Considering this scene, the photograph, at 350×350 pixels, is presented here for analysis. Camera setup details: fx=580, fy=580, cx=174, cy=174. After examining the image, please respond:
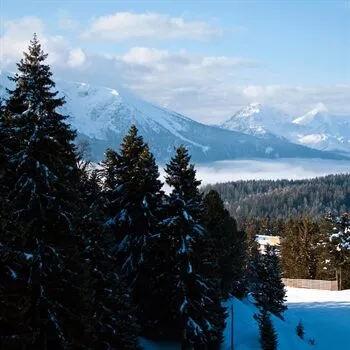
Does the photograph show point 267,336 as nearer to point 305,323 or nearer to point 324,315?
point 305,323

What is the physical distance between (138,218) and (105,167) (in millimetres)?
6212

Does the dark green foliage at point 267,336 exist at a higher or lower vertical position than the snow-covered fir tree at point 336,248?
lower

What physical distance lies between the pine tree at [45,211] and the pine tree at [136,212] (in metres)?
13.2

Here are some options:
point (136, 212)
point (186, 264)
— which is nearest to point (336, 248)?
point (136, 212)

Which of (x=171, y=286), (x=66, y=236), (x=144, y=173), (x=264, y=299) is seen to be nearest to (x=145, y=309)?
(x=171, y=286)

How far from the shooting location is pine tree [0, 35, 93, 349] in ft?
65.7

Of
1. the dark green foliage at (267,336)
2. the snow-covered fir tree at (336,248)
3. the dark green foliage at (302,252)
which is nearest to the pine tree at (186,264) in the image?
the dark green foliage at (267,336)

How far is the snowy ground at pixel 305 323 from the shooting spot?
46.4 metres

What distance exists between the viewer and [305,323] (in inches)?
2515

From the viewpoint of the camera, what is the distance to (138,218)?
3566 centimetres

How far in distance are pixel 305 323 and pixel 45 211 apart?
49.7 meters

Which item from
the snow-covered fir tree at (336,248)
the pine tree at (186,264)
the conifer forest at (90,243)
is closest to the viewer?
the conifer forest at (90,243)

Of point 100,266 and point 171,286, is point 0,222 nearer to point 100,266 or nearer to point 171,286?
point 100,266

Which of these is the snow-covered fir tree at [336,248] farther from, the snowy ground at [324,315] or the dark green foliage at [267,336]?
the dark green foliage at [267,336]
